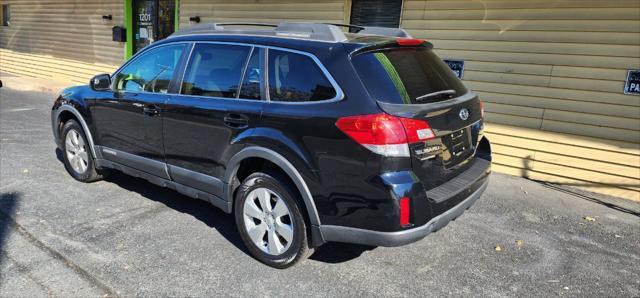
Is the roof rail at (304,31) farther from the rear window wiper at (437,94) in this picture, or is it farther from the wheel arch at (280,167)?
the wheel arch at (280,167)

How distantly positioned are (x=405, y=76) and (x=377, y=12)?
179 inches

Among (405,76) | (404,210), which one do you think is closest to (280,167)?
(404,210)

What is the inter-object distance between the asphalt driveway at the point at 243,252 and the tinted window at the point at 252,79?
121 cm

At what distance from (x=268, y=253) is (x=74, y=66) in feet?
39.4

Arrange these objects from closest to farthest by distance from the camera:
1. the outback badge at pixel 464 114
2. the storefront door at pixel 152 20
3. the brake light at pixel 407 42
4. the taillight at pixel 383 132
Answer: the taillight at pixel 383 132
the outback badge at pixel 464 114
the brake light at pixel 407 42
the storefront door at pixel 152 20

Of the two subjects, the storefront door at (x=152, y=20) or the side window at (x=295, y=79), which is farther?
the storefront door at (x=152, y=20)

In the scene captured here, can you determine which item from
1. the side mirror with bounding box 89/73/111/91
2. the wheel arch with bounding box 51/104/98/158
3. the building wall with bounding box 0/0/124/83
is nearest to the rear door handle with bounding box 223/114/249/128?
the side mirror with bounding box 89/73/111/91

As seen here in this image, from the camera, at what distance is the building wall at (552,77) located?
17.8 feet

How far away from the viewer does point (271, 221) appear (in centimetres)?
332

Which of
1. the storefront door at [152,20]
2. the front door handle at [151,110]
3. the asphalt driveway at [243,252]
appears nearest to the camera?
the asphalt driveway at [243,252]

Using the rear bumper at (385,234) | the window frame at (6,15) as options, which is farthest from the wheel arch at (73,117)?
the window frame at (6,15)

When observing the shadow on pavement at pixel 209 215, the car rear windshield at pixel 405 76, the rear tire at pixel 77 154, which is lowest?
the shadow on pavement at pixel 209 215

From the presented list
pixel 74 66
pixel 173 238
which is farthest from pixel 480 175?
pixel 74 66

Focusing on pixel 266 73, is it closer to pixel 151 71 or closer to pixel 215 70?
pixel 215 70
